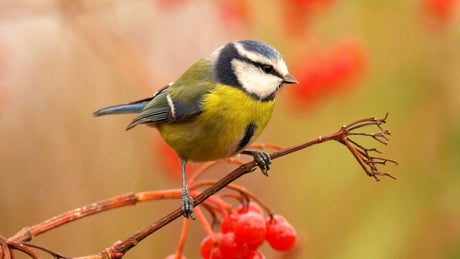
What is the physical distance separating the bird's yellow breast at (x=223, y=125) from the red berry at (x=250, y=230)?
358 mm

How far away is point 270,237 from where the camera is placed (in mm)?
1273

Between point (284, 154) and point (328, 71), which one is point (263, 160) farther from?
point (328, 71)

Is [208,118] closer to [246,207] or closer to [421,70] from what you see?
[246,207]

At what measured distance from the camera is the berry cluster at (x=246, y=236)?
1208 mm

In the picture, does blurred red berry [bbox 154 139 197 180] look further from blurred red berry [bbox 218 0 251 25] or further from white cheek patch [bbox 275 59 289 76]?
white cheek patch [bbox 275 59 289 76]

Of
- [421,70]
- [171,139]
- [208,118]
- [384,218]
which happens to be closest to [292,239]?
[208,118]

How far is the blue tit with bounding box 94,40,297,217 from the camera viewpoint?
62.4 inches

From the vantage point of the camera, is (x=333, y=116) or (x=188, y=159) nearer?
(x=188, y=159)

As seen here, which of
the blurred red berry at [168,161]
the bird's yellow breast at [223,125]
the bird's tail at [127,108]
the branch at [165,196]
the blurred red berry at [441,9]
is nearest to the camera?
the branch at [165,196]

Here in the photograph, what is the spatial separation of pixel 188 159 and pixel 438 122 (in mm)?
724

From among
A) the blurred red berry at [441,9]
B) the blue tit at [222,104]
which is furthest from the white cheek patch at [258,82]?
the blurred red berry at [441,9]

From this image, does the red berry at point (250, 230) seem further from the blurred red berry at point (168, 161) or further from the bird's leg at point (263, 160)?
the blurred red berry at point (168, 161)

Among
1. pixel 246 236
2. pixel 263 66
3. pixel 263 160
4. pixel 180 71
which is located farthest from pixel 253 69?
pixel 180 71

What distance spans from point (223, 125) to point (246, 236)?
433 millimetres
